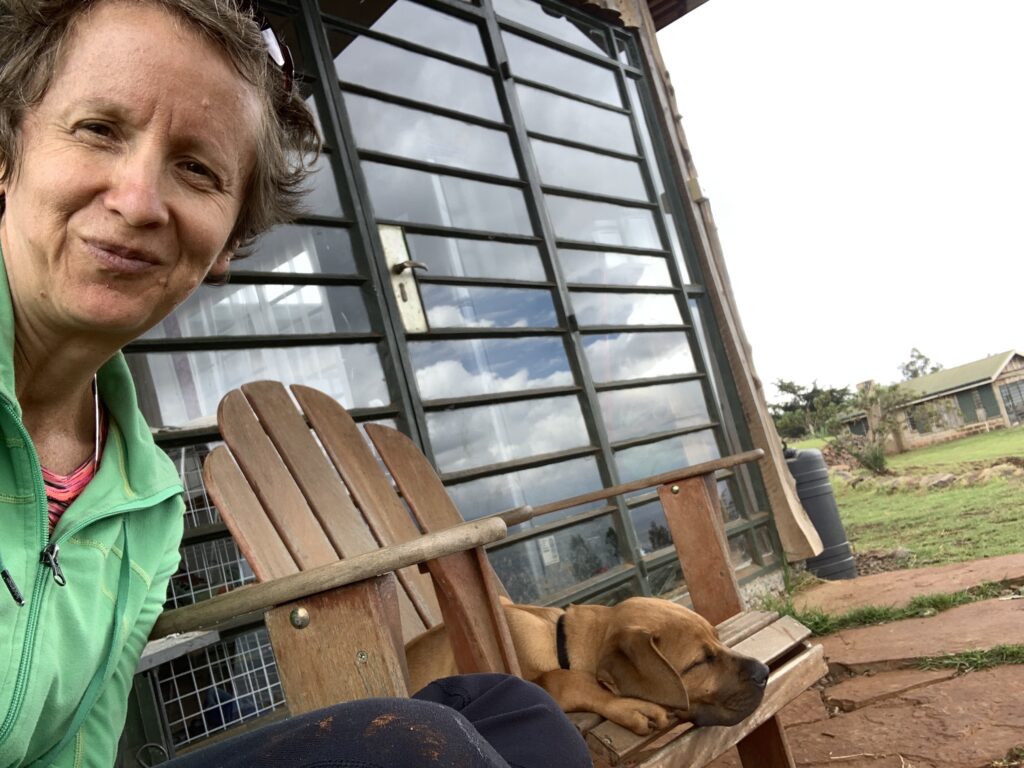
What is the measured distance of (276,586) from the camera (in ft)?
4.32

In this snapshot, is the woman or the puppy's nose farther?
the puppy's nose

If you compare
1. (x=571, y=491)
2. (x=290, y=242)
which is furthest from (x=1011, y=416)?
(x=290, y=242)

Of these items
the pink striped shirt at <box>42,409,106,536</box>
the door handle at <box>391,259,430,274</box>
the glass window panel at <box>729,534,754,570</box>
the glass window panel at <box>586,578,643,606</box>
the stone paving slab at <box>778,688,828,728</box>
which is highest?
the door handle at <box>391,259,430,274</box>

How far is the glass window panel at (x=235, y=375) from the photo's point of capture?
298 cm

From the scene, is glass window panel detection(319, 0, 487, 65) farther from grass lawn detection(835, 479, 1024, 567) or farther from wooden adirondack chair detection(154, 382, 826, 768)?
grass lawn detection(835, 479, 1024, 567)

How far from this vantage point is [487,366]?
432cm

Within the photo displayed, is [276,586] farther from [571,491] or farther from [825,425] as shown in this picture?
[825,425]

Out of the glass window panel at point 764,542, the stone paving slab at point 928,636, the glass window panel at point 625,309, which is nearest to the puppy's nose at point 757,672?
the stone paving slab at point 928,636

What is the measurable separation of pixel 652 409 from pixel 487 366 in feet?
4.69

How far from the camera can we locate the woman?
105 centimetres

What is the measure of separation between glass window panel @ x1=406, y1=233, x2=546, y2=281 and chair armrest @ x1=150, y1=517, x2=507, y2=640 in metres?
2.85

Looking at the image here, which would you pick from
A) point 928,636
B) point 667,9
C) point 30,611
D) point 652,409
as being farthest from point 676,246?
point 30,611

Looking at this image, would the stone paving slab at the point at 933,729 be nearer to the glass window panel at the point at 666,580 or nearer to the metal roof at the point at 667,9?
the glass window panel at the point at 666,580

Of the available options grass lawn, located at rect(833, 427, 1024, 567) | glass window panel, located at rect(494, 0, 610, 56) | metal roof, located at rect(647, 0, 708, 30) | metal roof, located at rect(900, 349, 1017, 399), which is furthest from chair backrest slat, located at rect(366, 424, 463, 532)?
metal roof, located at rect(900, 349, 1017, 399)
